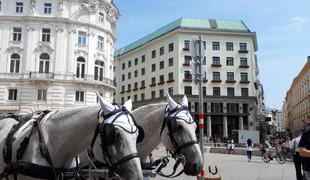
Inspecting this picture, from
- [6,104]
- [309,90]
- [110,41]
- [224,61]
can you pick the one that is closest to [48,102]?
[6,104]

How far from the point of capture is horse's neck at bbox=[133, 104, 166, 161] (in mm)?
5000

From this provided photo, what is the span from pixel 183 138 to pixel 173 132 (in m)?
0.18

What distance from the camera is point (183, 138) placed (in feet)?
→ 14.5

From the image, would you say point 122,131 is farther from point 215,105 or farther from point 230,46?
point 230,46

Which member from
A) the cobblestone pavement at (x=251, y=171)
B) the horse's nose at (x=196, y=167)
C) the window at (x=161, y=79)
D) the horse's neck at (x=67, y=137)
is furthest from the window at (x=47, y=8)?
the horse's nose at (x=196, y=167)

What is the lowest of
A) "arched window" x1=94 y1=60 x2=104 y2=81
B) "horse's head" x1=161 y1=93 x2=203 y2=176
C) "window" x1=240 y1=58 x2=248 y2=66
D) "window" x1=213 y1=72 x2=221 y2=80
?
"horse's head" x1=161 y1=93 x2=203 y2=176

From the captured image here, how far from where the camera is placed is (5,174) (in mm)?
3365

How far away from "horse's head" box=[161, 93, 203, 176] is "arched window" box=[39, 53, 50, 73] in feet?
103

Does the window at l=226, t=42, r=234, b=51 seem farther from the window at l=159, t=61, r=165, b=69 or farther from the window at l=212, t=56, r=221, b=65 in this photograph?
the window at l=159, t=61, r=165, b=69

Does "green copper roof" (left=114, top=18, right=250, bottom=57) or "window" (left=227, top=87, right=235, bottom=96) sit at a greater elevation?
"green copper roof" (left=114, top=18, right=250, bottom=57)

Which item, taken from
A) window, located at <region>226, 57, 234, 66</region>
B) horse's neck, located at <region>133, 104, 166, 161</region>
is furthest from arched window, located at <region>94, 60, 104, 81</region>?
horse's neck, located at <region>133, 104, 166, 161</region>

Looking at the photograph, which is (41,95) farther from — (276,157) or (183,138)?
(183,138)

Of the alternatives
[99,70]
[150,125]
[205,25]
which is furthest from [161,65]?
[150,125]

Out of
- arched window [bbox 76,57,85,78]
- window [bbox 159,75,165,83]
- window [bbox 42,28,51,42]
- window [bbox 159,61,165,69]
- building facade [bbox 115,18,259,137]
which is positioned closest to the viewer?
window [bbox 42,28,51,42]
